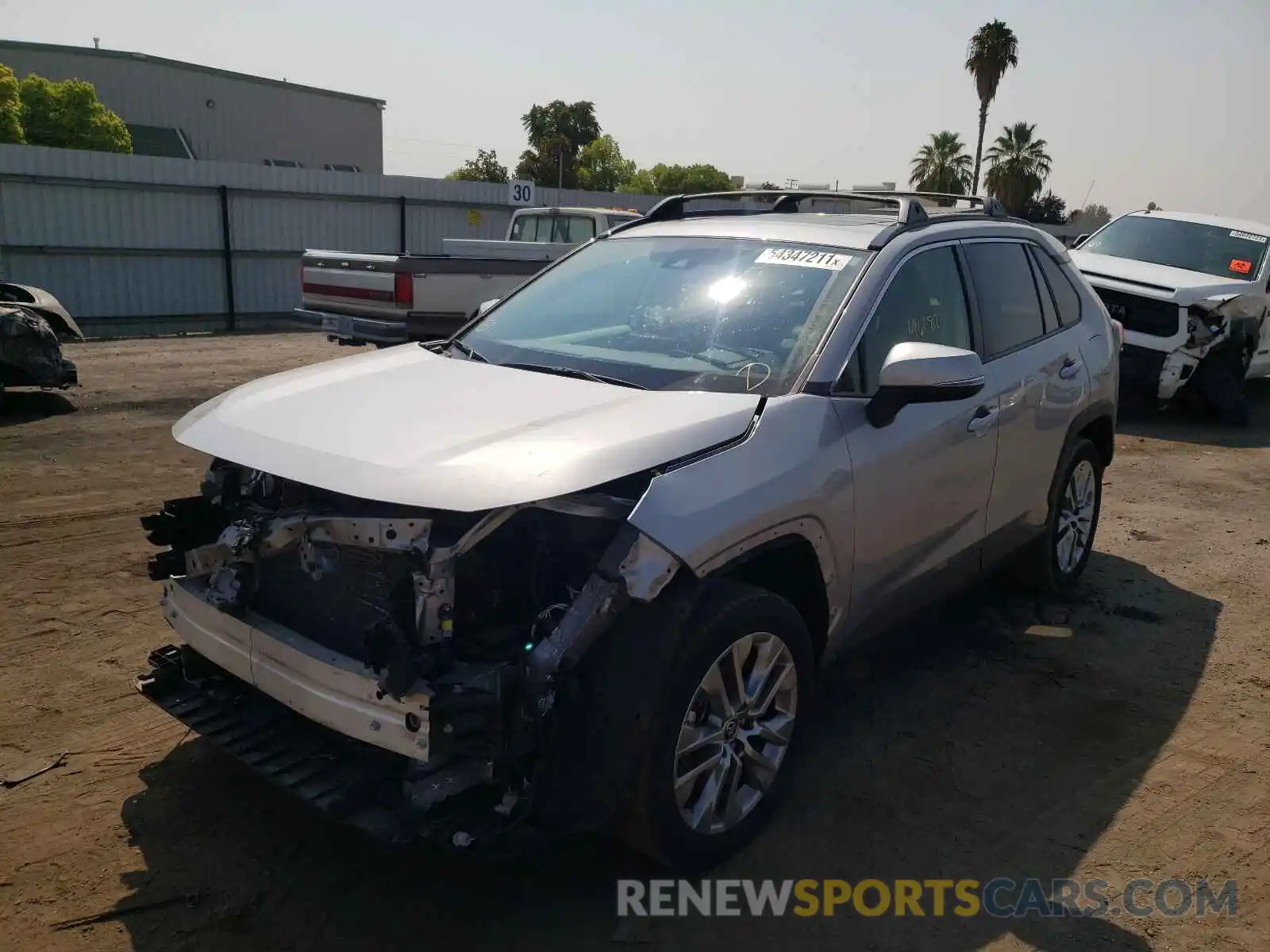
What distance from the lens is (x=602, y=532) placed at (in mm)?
2957

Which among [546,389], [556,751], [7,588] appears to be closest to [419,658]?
[556,751]

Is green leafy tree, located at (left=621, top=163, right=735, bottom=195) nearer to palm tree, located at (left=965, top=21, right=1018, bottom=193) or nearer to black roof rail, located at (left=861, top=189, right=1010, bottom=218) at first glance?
palm tree, located at (left=965, top=21, right=1018, bottom=193)

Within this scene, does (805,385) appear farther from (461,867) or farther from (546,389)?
(461,867)

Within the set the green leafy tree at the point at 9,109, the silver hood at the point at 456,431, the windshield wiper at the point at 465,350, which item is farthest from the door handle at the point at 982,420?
the green leafy tree at the point at 9,109

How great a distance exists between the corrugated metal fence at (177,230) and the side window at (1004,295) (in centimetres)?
1636

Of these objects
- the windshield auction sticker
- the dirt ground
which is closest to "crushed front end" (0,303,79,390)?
the dirt ground

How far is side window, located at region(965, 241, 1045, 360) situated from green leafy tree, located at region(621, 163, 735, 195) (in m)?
74.3

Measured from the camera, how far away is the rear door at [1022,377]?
4316mm

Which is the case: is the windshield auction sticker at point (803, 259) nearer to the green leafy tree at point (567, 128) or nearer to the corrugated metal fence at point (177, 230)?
the corrugated metal fence at point (177, 230)

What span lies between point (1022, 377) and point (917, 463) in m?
1.07

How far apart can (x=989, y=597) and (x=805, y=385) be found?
2674mm

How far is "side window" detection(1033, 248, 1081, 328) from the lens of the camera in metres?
4.99

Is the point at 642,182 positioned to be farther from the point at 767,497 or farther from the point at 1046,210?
the point at 767,497

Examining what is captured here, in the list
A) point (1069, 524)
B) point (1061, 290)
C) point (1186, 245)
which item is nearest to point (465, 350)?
point (1061, 290)
